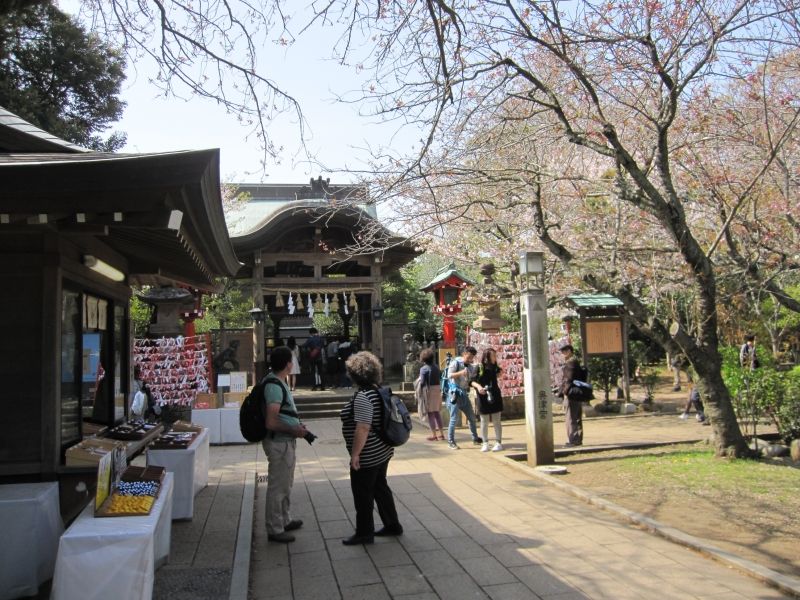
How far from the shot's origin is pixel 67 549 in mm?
3281

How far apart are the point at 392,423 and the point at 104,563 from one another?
7.43 feet

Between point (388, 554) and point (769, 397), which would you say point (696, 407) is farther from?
point (388, 554)

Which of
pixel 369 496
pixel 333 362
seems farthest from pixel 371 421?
pixel 333 362

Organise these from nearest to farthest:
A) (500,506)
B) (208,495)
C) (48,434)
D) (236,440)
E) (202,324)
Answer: (48,434), (500,506), (208,495), (236,440), (202,324)

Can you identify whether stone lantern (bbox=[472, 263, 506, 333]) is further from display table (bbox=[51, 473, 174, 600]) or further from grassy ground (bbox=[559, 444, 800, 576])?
display table (bbox=[51, 473, 174, 600])

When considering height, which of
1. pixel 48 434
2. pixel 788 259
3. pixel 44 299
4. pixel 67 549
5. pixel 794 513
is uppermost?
pixel 788 259

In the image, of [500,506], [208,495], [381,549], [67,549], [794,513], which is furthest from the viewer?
[208,495]

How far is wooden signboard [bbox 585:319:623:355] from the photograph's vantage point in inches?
602

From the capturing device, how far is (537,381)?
8.43 metres

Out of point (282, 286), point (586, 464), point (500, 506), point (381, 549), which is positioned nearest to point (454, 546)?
point (381, 549)

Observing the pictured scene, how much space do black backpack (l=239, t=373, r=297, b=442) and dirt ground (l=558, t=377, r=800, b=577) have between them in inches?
144

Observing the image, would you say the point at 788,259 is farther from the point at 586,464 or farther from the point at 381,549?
the point at 381,549

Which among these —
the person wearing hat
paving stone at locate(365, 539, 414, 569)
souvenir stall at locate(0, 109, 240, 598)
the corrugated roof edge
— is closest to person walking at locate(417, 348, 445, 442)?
the person wearing hat

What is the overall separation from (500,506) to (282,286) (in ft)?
40.9
